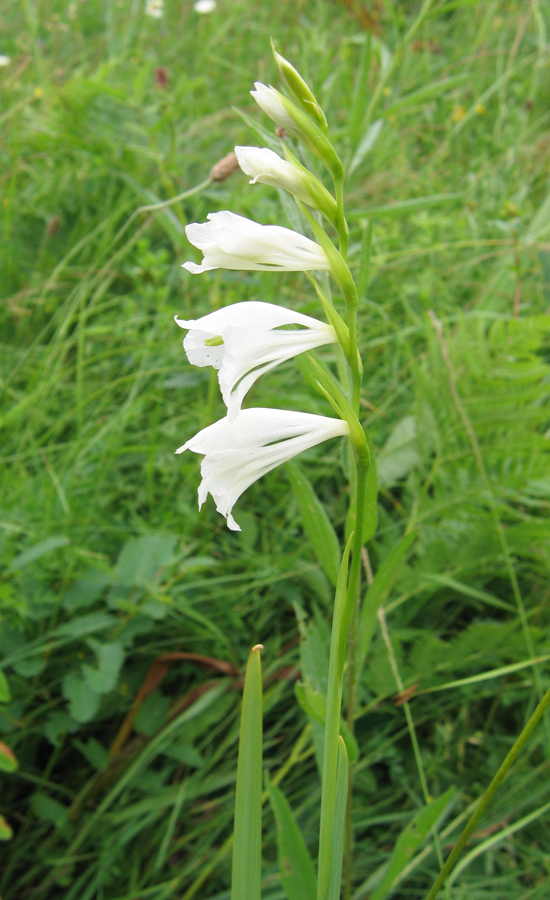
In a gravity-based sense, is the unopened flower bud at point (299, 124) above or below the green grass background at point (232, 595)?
above

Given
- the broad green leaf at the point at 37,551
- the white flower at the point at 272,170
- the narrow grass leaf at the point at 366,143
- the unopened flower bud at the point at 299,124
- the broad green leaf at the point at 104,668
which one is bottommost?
the broad green leaf at the point at 104,668

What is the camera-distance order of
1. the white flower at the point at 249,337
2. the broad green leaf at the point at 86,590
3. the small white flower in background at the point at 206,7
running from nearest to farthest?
the white flower at the point at 249,337 → the broad green leaf at the point at 86,590 → the small white flower in background at the point at 206,7

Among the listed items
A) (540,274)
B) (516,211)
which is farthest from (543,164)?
(516,211)

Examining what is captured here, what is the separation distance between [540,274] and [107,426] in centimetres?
138

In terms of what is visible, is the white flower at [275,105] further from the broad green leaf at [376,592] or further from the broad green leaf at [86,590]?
the broad green leaf at [86,590]

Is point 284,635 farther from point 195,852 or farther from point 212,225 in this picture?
point 212,225

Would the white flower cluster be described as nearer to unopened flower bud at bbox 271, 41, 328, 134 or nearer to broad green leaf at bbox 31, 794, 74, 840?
unopened flower bud at bbox 271, 41, 328, 134

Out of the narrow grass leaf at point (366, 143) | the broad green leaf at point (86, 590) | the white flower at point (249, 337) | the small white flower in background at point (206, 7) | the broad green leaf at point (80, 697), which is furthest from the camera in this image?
the small white flower in background at point (206, 7)

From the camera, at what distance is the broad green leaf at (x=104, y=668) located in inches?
44.5

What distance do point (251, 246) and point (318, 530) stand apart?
41 cm

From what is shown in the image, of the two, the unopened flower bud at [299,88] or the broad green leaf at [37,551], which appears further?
→ the broad green leaf at [37,551]

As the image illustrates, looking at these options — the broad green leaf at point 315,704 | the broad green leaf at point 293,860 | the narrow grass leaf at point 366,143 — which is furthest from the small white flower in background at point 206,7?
the broad green leaf at point 293,860

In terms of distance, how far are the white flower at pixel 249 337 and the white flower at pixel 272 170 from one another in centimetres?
10

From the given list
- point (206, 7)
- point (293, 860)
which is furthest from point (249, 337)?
point (206, 7)
